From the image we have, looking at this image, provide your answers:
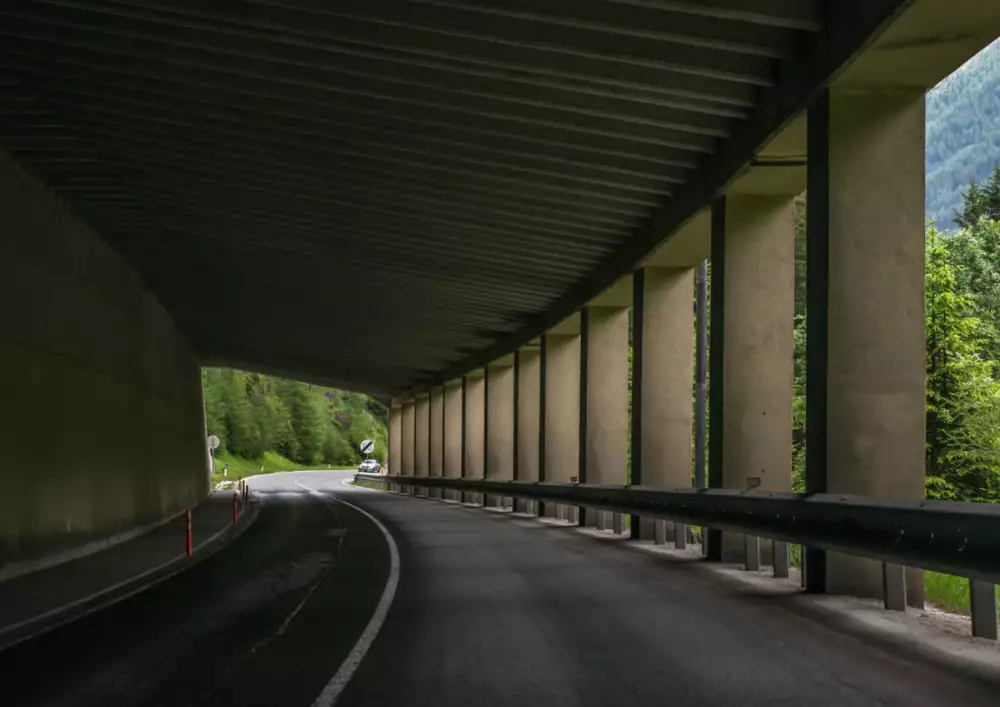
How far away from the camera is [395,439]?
243 feet

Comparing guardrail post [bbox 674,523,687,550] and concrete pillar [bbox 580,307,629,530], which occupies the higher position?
concrete pillar [bbox 580,307,629,530]

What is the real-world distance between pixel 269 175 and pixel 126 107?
344 centimetres

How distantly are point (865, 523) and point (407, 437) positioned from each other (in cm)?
5978

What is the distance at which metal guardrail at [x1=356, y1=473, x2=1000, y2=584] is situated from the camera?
26.0ft

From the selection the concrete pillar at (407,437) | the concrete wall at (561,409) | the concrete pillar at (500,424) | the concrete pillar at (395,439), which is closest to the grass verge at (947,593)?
the concrete wall at (561,409)

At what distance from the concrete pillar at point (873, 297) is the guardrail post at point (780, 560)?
6.45 feet

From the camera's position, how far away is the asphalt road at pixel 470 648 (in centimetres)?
733

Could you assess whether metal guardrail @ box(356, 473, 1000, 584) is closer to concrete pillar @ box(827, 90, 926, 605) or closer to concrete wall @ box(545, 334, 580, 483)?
concrete pillar @ box(827, 90, 926, 605)

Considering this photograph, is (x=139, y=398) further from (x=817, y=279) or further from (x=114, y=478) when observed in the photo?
(x=817, y=279)

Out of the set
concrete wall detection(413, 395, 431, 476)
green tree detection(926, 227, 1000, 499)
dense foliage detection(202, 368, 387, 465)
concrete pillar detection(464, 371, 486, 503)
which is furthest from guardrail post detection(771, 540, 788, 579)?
dense foliage detection(202, 368, 387, 465)

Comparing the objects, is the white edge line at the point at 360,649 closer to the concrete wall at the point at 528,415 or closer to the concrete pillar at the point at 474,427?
the concrete wall at the point at 528,415

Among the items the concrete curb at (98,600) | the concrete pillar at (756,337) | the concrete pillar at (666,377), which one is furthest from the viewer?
the concrete pillar at (666,377)

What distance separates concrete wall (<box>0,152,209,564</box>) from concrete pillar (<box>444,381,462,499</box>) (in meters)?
22.9

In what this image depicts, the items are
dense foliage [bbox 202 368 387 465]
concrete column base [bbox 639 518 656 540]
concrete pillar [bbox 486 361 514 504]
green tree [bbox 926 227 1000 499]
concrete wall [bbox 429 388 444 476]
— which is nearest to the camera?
concrete column base [bbox 639 518 656 540]
